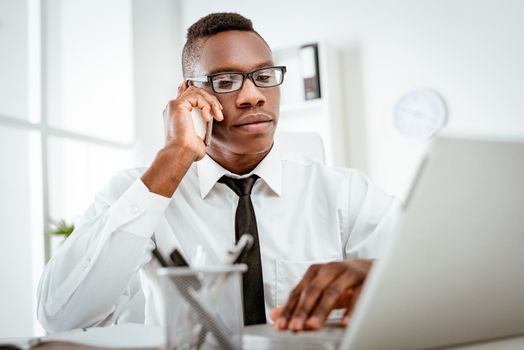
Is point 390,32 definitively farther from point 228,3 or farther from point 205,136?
point 205,136

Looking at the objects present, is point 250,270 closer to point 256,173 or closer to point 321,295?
point 256,173

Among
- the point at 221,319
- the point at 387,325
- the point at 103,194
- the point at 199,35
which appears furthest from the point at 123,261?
the point at 199,35

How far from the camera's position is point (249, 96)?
1359 millimetres

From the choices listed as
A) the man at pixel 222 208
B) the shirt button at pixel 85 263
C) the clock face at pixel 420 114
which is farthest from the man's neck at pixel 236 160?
the clock face at pixel 420 114

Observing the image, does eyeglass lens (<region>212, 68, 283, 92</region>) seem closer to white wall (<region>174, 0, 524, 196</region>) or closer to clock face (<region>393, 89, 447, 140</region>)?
white wall (<region>174, 0, 524, 196</region>)

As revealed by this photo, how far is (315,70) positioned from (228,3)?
110 centimetres

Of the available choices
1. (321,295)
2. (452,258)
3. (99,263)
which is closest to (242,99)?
(99,263)

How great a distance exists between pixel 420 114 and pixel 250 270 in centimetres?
241

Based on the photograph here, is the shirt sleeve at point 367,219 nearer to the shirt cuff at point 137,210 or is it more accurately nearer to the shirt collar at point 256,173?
the shirt collar at point 256,173

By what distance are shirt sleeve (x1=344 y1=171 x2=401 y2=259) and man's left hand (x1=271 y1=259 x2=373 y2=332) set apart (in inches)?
22.2

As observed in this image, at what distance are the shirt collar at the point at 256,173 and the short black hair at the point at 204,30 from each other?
0.33 meters

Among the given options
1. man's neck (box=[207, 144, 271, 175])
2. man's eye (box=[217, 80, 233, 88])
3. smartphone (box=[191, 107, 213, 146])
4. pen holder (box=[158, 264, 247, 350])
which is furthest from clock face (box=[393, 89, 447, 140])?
pen holder (box=[158, 264, 247, 350])

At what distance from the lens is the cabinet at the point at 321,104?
3.37 m

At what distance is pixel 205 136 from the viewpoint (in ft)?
4.29
